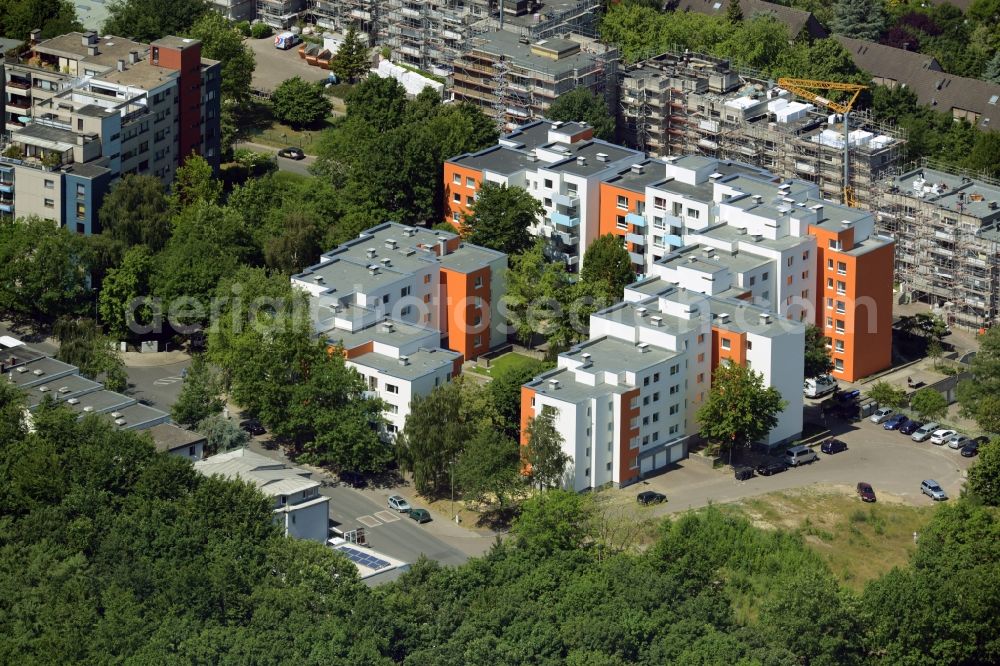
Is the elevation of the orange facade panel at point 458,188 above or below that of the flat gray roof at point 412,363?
above

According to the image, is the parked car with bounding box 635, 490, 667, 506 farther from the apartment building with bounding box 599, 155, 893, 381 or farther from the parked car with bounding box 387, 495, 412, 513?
the apartment building with bounding box 599, 155, 893, 381

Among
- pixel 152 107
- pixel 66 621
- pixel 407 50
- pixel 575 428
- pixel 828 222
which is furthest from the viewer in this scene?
pixel 407 50

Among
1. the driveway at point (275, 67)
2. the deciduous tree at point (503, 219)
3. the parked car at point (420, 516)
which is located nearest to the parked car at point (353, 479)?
the parked car at point (420, 516)

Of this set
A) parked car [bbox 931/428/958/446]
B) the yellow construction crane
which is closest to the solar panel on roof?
parked car [bbox 931/428/958/446]

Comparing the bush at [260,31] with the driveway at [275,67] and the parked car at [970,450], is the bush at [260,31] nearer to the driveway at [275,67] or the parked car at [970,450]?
the driveway at [275,67]

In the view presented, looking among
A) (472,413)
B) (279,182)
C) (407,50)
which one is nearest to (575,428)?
(472,413)

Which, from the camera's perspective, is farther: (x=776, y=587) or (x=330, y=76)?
(x=330, y=76)

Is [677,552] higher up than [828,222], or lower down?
lower down

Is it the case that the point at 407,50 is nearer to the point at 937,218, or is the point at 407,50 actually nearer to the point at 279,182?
the point at 279,182
